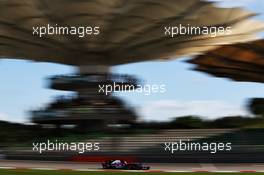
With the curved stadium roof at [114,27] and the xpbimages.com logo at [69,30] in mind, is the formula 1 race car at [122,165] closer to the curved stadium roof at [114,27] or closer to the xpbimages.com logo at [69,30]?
the curved stadium roof at [114,27]

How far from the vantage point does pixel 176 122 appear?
171ft

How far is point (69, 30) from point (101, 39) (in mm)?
4745

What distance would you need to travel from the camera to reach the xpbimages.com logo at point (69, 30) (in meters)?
46.0

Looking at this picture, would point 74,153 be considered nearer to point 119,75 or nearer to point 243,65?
point 119,75

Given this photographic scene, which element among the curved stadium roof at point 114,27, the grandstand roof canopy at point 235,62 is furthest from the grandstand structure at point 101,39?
the grandstand roof canopy at point 235,62

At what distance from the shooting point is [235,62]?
63062mm

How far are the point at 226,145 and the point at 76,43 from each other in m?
16.1

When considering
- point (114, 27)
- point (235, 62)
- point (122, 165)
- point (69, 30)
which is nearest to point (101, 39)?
point (114, 27)

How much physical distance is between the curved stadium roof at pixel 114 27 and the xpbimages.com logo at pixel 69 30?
0.41m

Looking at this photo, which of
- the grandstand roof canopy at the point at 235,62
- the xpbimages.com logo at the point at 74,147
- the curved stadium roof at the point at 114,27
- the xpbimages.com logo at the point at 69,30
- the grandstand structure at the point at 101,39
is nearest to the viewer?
the xpbimages.com logo at the point at 74,147

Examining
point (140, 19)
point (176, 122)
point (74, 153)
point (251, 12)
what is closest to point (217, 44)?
point (251, 12)

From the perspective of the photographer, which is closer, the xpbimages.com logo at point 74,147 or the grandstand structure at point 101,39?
the xpbimages.com logo at point 74,147

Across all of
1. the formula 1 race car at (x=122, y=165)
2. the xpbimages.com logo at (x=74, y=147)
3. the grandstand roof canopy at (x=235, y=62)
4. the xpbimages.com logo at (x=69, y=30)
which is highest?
the xpbimages.com logo at (x=69, y=30)

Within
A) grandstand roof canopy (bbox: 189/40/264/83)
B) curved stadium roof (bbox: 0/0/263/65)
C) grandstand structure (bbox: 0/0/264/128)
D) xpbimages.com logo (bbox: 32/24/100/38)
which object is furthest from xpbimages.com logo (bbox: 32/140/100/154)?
grandstand roof canopy (bbox: 189/40/264/83)
